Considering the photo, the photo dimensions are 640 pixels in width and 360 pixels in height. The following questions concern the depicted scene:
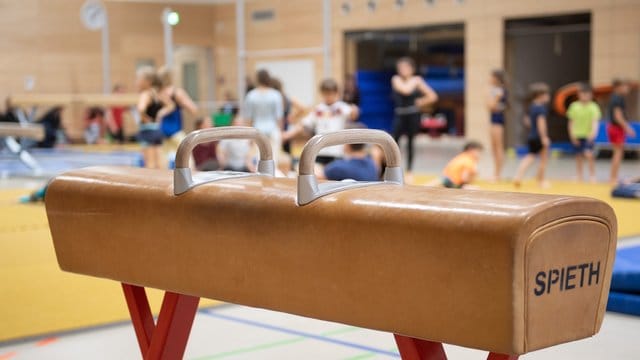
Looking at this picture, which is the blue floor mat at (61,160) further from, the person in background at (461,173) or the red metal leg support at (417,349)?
the red metal leg support at (417,349)

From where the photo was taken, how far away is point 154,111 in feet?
37.2

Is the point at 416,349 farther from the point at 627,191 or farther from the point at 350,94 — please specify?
the point at 350,94

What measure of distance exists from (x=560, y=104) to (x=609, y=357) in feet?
43.6

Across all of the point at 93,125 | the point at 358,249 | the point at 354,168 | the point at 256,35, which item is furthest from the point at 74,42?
the point at 358,249

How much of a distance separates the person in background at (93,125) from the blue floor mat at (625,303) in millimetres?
16065

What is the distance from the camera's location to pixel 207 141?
124 inches

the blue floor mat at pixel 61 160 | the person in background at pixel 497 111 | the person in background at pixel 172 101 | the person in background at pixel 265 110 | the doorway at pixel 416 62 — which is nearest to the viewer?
the person in background at pixel 265 110

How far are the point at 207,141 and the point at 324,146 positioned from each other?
0.68m

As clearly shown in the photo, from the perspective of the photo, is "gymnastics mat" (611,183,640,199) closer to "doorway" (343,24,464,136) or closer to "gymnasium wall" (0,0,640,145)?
"gymnasium wall" (0,0,640,145)

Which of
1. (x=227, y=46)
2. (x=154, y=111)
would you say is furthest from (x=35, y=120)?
(x=154, y=111)

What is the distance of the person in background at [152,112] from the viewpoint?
Result: 1121 centimetres

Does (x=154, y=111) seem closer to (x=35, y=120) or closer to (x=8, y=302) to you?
(x=8, y=302)

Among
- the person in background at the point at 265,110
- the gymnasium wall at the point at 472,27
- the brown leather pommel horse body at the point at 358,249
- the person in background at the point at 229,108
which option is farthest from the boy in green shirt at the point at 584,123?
the brown leather pommel horse body at the point at 358,249

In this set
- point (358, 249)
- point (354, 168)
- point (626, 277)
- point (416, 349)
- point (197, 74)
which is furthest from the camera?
point (197, 74)
